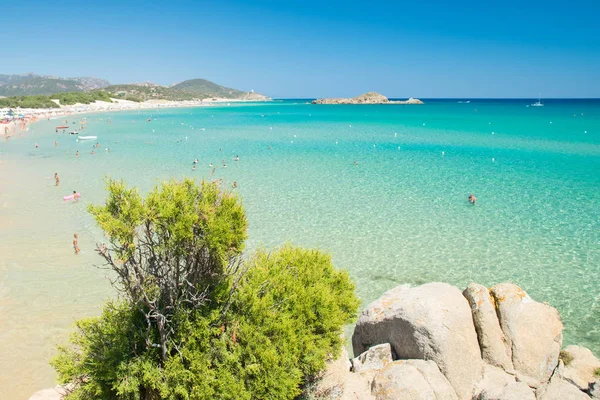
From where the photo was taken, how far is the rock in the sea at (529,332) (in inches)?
356

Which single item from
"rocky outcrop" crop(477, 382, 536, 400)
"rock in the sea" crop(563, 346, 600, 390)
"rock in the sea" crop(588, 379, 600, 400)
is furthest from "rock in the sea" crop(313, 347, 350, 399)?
"rock in the sea" crop(563, 346, 600, 390)

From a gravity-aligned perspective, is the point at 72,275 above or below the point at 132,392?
below

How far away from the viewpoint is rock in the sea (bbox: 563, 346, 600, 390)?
8.67 meters

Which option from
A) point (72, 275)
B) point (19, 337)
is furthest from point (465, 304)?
point (72, 275)

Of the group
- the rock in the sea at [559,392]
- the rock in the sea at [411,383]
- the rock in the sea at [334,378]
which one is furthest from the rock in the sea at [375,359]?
the rock in the sea at [559,392]

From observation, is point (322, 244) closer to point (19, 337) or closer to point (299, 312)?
point (299, 312)

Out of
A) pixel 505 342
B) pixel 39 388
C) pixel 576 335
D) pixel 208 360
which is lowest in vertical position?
pixel 39 388

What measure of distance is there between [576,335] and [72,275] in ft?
58.4

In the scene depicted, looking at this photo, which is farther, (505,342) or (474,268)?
(474,268)

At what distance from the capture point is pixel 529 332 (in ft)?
30.7

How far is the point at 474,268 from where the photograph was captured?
16047mm

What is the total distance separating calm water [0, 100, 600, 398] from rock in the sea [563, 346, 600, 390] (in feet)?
6.86

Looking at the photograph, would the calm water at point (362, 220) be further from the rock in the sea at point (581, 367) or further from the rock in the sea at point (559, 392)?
the rock in the sea at point (559, 392)

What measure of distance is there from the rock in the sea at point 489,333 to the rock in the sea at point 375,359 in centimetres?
Result: 216
